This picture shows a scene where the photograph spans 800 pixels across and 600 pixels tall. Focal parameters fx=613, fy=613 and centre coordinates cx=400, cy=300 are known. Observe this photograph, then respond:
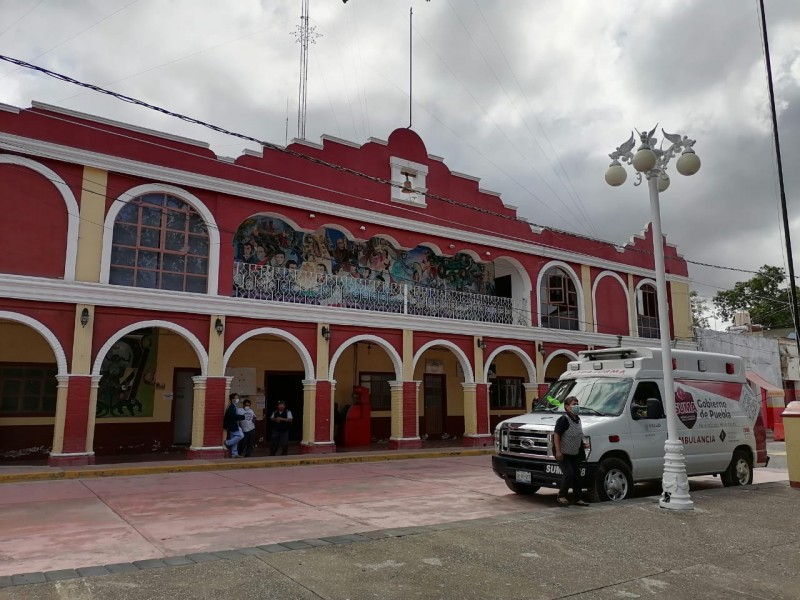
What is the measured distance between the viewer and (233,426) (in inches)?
570

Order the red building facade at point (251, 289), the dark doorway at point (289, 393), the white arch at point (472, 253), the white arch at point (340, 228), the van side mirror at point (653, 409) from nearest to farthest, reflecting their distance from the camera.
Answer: the van side mirror at point (653, 409) → the red building facade at point (251, 289) → the white arch at point (340, 228) → the dark doorway at point (289, 393) → the white arch at point (472, 253)

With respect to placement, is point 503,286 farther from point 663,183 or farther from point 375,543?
point 375,543

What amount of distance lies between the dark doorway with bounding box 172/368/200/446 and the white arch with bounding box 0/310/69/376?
383 cm

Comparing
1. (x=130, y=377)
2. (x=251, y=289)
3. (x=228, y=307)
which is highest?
(x=251, y=289)

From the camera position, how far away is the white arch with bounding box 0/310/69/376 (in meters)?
12.4

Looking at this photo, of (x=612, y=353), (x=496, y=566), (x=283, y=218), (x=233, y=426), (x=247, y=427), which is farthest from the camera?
(x=283, y=218)

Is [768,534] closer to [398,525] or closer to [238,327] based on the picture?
[398,525]

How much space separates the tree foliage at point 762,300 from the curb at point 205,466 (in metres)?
32.4

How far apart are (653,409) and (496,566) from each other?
16.8 ft

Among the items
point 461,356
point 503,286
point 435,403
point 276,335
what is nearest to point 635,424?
point 276,335

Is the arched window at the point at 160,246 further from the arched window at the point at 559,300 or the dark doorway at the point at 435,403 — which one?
the arched window at the point at 559,300

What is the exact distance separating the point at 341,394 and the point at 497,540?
1344 centimetres

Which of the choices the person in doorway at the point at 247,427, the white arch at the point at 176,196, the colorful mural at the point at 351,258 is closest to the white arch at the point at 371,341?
the colorful mural at the point at 351,258

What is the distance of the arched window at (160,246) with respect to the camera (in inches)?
551
